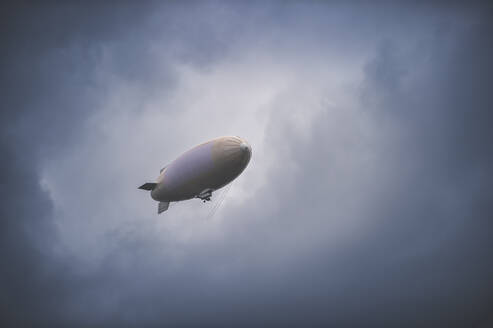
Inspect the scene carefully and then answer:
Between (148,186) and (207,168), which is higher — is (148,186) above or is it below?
above

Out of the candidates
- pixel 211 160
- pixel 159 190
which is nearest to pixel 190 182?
pixel 211 160

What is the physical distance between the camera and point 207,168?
48156 millimetres

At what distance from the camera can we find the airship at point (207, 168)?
47.7 meters

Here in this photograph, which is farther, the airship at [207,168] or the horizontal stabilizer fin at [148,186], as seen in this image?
the horizontal stabilizer fin at [148,186]

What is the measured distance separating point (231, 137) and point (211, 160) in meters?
4.74

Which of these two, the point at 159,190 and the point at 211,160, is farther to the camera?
the point at 159,190

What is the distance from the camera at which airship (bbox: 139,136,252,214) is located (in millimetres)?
47688

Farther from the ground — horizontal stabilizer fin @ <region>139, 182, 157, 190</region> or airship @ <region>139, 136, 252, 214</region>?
horizontal stabilizer fin @ <region>139, 182, 157, 190</region>

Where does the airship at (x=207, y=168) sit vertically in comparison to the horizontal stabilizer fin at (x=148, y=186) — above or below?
below

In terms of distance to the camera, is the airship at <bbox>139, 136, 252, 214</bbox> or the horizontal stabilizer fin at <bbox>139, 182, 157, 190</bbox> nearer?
the airship at <bbox>139, 136, 252, 214</bbox>

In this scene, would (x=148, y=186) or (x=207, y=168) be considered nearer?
(x=207, y=168)

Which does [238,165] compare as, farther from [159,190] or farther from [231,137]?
[159,190]

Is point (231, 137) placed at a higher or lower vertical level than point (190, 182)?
higher

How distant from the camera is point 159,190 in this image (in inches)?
2238
